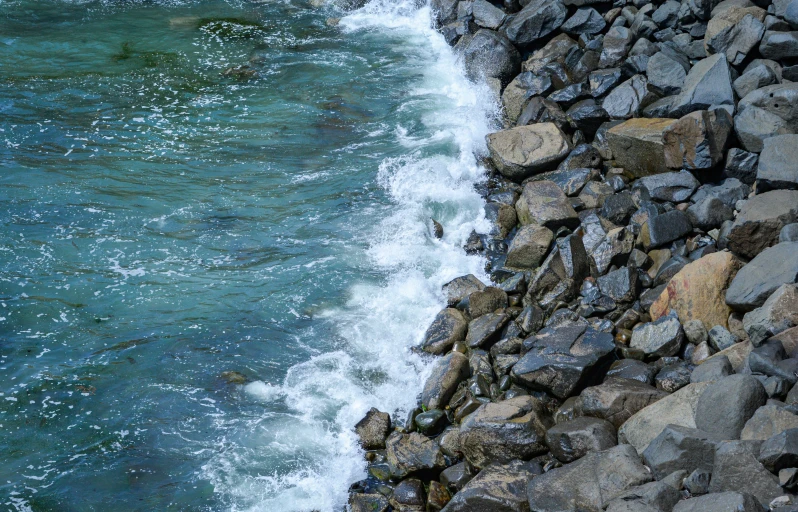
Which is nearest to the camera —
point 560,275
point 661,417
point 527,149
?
point 661,417

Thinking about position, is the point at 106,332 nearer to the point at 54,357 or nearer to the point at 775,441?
the point at 54,357

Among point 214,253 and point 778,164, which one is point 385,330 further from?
point 778,164

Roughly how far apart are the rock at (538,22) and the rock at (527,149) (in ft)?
10.3

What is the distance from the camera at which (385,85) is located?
1579 centimetres

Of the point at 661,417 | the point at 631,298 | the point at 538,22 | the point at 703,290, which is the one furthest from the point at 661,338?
the point at 538,22

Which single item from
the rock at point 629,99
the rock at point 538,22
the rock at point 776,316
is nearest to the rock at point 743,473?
the rock at point 776,316

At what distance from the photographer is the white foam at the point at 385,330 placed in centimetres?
788

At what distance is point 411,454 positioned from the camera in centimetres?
789

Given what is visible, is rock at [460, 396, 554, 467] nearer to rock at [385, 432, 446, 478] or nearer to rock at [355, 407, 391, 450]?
rock at [385, 432, 446, 478]

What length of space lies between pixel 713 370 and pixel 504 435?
2.14m

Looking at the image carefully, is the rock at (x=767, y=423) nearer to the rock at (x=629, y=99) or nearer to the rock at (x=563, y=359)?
the rock at (x=563, y=359)

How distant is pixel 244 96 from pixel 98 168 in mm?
3851

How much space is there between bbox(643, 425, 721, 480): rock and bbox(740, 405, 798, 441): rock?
262 millimetres

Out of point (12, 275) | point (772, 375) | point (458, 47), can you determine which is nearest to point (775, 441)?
point (772, 375)
